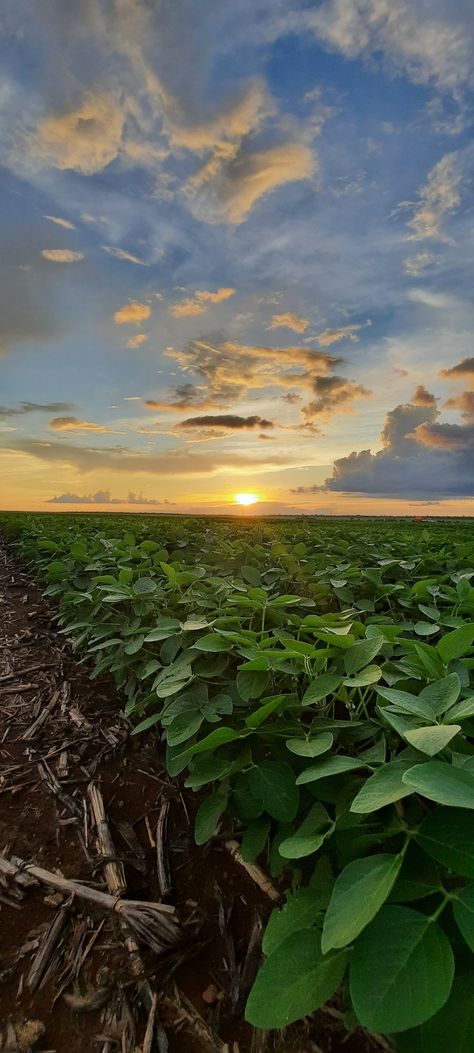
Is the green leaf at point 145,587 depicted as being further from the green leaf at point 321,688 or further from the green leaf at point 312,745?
the green leaf at point 312,745

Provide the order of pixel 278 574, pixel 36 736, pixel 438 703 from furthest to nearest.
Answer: pixel 278 574 → pixel 36 736 → pixel 438 703

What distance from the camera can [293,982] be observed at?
0.93 metres

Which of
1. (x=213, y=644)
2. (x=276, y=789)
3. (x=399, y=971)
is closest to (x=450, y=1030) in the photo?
(x=399, y=971)

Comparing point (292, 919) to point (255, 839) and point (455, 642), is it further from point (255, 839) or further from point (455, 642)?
point (455, 642)

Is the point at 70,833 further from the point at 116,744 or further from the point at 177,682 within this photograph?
the point at 177,682

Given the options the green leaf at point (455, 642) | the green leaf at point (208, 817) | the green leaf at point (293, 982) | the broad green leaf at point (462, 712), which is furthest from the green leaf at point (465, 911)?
the green leaf at point (208, 817)

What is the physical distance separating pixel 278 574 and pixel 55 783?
1.77 meters

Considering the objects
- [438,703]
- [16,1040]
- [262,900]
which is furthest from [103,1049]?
[438,703]

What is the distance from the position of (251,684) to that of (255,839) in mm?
437

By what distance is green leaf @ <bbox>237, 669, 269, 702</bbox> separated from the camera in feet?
5.52

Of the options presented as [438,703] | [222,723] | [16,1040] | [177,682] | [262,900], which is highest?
[438,703]

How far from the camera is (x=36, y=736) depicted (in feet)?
11.2

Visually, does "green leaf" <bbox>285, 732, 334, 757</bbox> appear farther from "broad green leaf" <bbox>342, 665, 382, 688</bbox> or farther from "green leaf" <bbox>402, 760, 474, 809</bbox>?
"green leaf" <bbox>402, 760, 474, 809</bbox>

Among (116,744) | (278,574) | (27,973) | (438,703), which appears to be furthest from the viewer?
(278,574)
